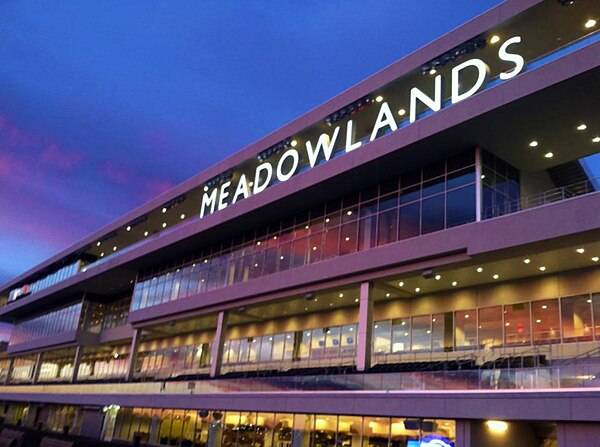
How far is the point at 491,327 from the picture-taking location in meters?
26.2

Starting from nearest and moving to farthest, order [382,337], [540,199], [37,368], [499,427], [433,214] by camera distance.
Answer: [499,427], [540,199], [433,214], [382,337], [37,368]

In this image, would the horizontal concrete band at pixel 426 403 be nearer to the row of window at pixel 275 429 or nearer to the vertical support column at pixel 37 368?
the row of window at pixel 275 429

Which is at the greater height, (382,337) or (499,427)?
(382,337)

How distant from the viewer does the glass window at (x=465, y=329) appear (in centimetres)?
2686

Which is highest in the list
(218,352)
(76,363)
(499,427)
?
(76,363)

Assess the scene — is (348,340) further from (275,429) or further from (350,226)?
(275,429)

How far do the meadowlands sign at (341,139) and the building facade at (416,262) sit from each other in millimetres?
133

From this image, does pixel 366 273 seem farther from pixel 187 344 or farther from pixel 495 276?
pixel 187 344

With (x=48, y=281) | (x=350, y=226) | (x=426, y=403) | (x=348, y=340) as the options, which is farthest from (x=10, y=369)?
(x=426, y=403)

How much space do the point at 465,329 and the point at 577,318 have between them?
5.37 m

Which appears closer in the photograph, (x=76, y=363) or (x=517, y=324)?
(x=517, y=324)

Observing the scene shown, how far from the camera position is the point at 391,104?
96.4 feet

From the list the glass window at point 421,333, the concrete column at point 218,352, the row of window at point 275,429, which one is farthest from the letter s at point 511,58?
the concrete column at point 218,352

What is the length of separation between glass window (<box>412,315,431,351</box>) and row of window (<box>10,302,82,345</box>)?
41.1 metres
